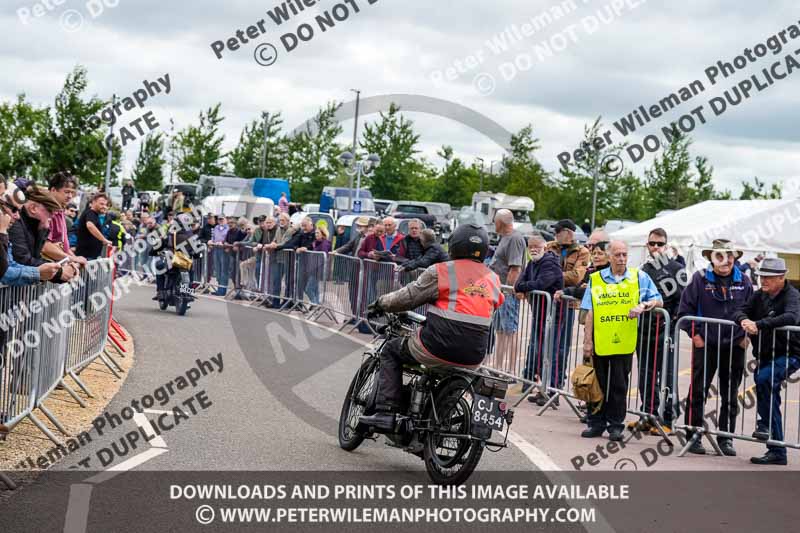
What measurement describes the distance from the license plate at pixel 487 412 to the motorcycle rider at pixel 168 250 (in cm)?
1302

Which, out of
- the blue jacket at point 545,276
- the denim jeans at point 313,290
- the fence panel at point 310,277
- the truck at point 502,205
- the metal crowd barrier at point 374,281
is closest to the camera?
the blue jacket at point 545,276

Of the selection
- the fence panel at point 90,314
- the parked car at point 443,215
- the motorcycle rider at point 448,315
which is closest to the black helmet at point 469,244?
the motorcycle rider at point 448,315

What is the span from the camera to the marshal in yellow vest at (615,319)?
401 inches

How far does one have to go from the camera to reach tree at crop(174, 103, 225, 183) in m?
72.9

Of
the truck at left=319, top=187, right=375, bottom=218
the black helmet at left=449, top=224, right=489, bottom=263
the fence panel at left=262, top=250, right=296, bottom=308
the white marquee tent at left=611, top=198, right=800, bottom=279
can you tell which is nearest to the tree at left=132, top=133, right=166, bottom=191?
the truck at left=319, top=187, right=375, bottom=218

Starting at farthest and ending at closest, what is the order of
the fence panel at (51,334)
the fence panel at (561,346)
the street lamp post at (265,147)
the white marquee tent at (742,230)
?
the street lamp post at (265,147) < the white marquee tent at (742,230) < the fence panel at (561,346) < the fence panel at (51,334)

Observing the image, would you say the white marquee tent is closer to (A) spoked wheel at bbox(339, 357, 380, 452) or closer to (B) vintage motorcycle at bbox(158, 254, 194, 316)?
(B) vintage motorcycle at bbox(158, 254, 194, 316)

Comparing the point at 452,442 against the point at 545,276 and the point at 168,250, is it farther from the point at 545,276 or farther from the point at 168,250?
the point at 168,250

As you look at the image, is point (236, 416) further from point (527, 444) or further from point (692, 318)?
point (692, 318)

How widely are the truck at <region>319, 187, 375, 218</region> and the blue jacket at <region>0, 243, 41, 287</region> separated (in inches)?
1507

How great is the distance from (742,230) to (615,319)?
22469mm

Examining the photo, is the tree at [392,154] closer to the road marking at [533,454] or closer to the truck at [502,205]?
the truck at [502,205]

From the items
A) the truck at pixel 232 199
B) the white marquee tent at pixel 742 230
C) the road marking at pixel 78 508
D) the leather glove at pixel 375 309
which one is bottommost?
the road marking at pixel 78 508

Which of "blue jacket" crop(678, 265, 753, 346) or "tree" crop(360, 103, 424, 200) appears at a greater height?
"tree" crop(360, 103, 424, 200)
